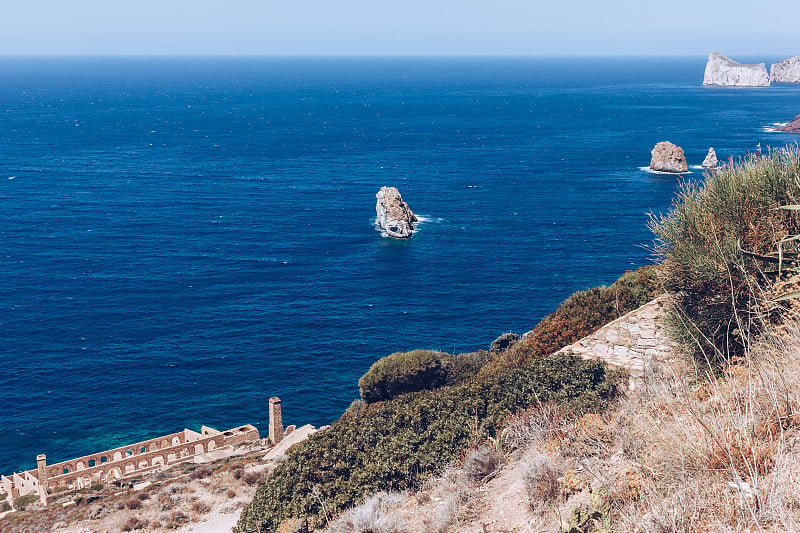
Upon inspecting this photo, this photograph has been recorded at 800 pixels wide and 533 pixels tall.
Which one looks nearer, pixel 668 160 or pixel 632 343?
pixel 632 343

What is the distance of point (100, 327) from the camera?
5788 cm

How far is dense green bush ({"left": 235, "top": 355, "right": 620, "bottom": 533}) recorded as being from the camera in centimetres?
1458

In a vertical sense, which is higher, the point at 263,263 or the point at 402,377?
the point at 402,377

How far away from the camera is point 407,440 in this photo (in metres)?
15.7

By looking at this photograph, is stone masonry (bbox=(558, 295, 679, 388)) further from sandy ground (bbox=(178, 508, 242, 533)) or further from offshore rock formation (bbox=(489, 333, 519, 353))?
offshore rock formation (bbox=(489, 333, 519, 353))

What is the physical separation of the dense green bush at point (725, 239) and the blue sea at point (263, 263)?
9.58 ft

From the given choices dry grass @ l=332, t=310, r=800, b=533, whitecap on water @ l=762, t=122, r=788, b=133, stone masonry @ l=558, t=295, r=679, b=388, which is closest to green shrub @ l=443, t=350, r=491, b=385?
stone masonry @ l=558, t=295, r=679, b=388

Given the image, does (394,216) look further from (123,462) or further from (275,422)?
(123,462)

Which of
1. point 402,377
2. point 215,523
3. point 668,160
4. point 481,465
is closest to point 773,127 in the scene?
point 668,160

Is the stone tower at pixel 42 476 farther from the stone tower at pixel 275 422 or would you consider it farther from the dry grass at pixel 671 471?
the dry grass at pixel 671 471

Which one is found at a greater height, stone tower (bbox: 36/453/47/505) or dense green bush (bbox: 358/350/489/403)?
dense green bush (bbox: 358/350/489/403)

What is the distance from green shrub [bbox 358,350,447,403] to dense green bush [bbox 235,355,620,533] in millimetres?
14515

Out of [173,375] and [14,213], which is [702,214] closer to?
[173,375]

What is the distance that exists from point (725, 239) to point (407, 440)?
7.37 meters
